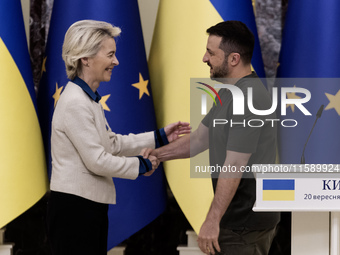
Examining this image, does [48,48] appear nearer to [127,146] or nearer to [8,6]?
[8,6]

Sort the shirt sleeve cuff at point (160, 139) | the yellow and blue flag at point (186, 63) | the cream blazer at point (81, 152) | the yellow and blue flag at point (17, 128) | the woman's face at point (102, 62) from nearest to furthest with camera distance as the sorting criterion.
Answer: the cream blazer at point (81, 152), the woman's face at point (102, 62), the shirt sleeve cuff at point (160, 139), the yellow and blue flag at point (17, 128), the yellow and blue flag at point (186, 63)

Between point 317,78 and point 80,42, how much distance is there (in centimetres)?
116

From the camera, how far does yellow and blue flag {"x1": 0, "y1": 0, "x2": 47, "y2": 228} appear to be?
219 cm

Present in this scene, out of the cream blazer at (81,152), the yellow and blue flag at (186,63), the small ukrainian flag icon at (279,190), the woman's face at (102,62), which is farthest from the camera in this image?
the yellow and blue flag at (186,63)

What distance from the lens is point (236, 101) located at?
1596 millimetres

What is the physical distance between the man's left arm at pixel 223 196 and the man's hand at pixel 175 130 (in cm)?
51

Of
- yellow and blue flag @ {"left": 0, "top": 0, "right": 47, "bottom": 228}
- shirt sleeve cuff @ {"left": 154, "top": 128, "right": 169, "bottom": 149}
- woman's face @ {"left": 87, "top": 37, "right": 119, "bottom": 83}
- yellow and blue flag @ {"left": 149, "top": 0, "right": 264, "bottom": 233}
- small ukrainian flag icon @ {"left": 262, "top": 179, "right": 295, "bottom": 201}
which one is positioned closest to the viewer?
small ukrainian flag icon @ {"left": 262, "top": 179, "right": 295, "bottom": 201}

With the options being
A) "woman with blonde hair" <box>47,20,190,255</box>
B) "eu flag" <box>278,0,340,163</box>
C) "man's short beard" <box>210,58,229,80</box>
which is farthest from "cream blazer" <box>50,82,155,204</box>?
"eu flag" <box>278,0,340,163</box>

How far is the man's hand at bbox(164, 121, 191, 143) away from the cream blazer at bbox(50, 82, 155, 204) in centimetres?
43

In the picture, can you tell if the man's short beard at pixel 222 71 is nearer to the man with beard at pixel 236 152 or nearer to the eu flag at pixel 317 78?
the man with beard at pixel 236 152

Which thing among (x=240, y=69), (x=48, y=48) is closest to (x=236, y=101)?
(x=240, y=69)

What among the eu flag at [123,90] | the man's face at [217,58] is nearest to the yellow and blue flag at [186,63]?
the eu flag at [123,90]

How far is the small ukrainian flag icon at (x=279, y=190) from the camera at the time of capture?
1393 millimetres

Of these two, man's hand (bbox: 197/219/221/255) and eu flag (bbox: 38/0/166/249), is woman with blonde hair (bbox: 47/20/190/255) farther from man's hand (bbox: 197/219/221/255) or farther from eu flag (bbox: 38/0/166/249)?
eu flag (bbox: 38/0/166/249)
